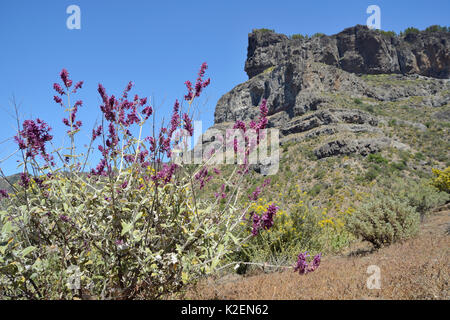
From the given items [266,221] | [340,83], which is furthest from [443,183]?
[340,83]

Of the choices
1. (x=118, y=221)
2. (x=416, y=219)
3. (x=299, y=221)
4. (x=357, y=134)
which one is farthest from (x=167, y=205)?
(x=357, y=134)

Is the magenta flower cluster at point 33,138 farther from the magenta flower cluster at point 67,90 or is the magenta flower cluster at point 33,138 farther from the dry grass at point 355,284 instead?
the dry grass at point 355,284


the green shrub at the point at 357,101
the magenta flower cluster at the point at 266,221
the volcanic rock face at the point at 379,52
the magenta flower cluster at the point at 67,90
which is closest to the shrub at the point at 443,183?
the magenta flower cluster at the point at 266,221

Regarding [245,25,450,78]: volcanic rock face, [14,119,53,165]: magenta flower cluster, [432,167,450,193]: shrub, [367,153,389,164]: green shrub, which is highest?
[245,25,450,78]: volcanic rock face

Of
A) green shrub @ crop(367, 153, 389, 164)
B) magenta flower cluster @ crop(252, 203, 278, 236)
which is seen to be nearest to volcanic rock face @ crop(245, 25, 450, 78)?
green shrub @ crop(367, 153, 389, 164)

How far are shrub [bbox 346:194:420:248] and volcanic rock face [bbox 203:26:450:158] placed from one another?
29.9m

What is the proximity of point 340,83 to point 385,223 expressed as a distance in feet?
174

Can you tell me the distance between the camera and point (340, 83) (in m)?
52.7

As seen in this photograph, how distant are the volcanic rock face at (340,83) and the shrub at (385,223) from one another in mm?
29901

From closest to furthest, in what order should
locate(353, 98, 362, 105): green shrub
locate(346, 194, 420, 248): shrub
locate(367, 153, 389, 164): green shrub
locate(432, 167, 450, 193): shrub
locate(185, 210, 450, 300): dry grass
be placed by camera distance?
1. locate(185, 210, 450, 300): dry grass
2. locate(346, 194, 420, 248): shrub
3. locate(432, 167, 450, 193): shrub
4. locate(367, 153, 389, 164): green shrub
5. locate(353, 98, 362, 105): green shrub

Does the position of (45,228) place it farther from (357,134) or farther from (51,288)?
(357,134)

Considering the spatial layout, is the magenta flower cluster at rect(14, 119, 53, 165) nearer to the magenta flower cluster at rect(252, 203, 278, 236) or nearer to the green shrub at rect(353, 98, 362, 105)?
the magenta flower cluster at rect(252, 203, 278, 236)

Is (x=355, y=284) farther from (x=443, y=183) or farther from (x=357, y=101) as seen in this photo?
(x=357, y=101)

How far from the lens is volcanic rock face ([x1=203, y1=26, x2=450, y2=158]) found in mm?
40156
